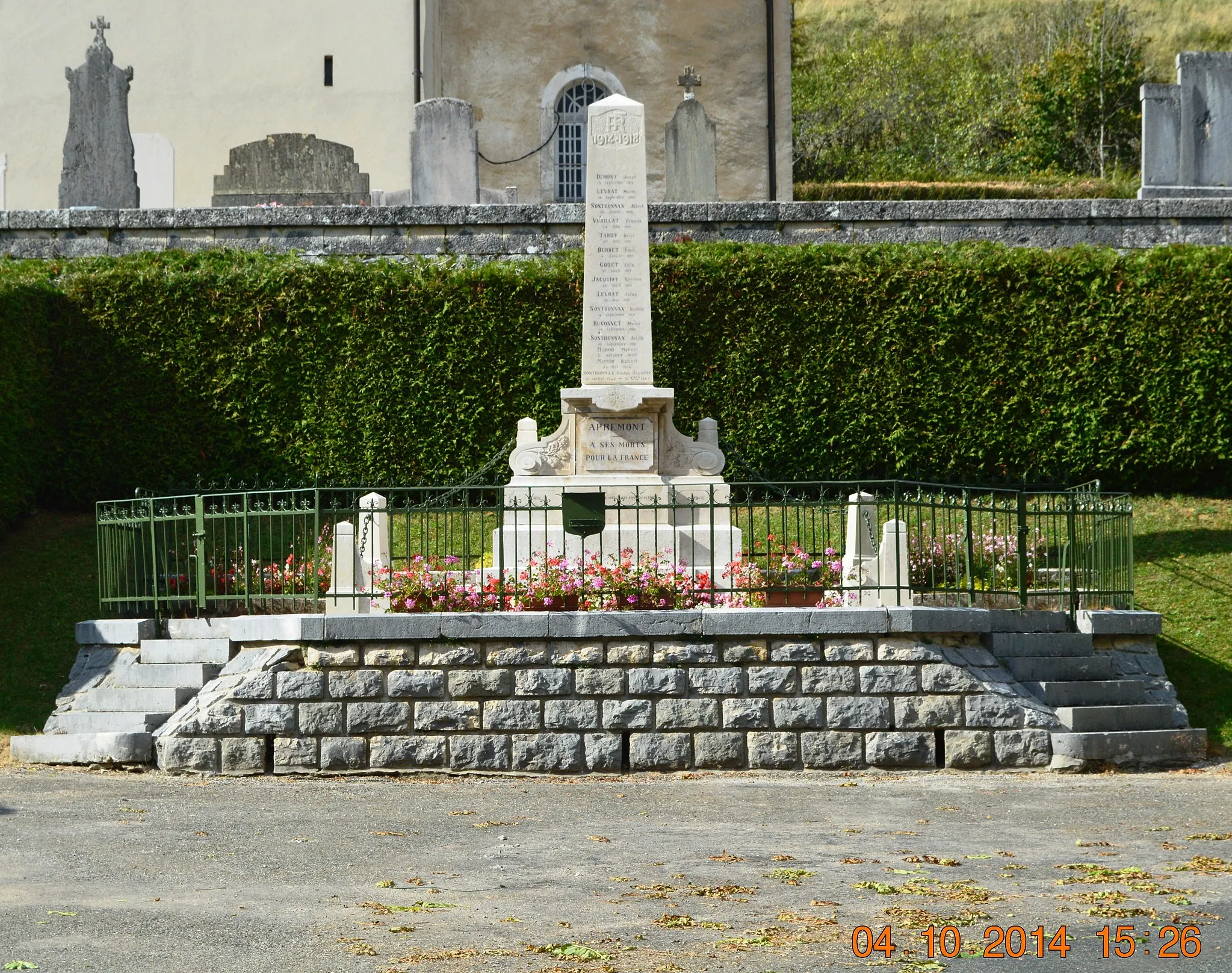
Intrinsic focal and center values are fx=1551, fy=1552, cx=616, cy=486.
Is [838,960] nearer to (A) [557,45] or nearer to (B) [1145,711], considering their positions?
(B) [1145,711]

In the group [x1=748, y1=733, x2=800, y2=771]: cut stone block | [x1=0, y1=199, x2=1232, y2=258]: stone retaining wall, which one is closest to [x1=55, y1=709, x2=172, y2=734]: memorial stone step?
[x1=748, y1=733, x2=800, y2=771]: cut stone block

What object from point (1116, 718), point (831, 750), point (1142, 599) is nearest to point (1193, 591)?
point (1142, 599)

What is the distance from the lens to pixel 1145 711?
1035 cm

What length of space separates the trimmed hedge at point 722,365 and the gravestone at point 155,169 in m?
8.24

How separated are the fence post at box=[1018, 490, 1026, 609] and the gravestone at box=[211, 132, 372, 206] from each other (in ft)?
38.6

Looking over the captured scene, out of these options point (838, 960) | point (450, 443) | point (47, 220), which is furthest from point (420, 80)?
point (838, 960)

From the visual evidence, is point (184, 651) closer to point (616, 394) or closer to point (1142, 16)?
point (616, 394)

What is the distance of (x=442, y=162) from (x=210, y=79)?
28.9ft

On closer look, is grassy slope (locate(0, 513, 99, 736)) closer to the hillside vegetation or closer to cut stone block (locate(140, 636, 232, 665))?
cut stone block (locate(140, 636, 232, 665))

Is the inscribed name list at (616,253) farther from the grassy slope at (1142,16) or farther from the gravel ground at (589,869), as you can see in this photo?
the grassy slope at (1142,16)

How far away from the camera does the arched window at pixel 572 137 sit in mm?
24594

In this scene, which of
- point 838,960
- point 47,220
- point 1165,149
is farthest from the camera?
point 1165,149

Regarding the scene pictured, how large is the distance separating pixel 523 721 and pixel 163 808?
2352 millimetres

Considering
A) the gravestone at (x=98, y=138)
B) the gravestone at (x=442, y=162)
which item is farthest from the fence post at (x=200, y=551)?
the gravestone at (x=98, y=138)
